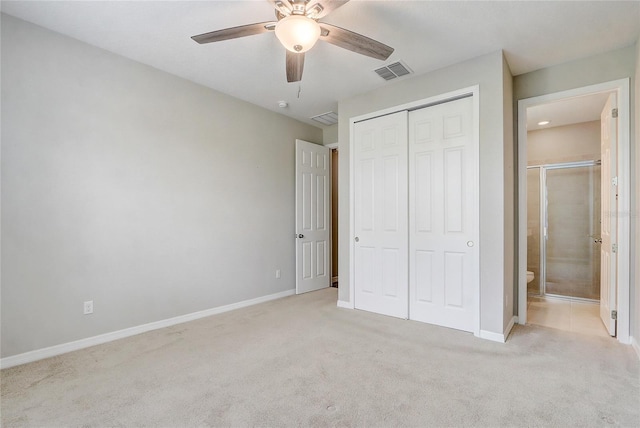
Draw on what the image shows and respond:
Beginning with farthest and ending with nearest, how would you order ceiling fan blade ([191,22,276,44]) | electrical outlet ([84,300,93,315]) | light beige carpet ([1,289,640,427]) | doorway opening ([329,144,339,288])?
doorway opening ([329,144,339,288])
electrical outlet ([84,300,93,315])
ceiling fan blade ([191,22,276,44])
light beige carpet ([1,289,640,427])

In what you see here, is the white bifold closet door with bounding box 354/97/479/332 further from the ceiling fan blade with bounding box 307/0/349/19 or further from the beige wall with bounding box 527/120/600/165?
the beige wall with bounding box 527/120/600/165

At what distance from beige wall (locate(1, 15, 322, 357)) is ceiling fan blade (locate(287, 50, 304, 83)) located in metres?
1.63

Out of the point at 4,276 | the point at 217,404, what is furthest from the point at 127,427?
the point at 4,276

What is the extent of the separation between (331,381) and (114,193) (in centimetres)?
256

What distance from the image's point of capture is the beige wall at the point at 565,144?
451 centimetres

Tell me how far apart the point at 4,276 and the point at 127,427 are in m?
1.65

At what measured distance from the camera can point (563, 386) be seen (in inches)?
82.1

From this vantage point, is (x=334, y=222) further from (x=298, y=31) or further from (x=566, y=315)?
(x=298, y=31)

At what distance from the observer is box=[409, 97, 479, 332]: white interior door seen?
3072 mm

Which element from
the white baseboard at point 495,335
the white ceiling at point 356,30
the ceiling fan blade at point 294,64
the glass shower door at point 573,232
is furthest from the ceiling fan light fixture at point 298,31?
the glass shower door at point 573,232

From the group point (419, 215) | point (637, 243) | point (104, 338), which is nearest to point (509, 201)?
point (419, 215)

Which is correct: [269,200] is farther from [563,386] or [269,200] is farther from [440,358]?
[563,386]

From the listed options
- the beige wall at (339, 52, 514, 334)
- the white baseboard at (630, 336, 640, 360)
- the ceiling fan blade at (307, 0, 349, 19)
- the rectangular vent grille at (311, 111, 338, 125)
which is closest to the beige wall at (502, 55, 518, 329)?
the beige wall at (339, 52, 514, 334)

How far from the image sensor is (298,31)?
1.94m
